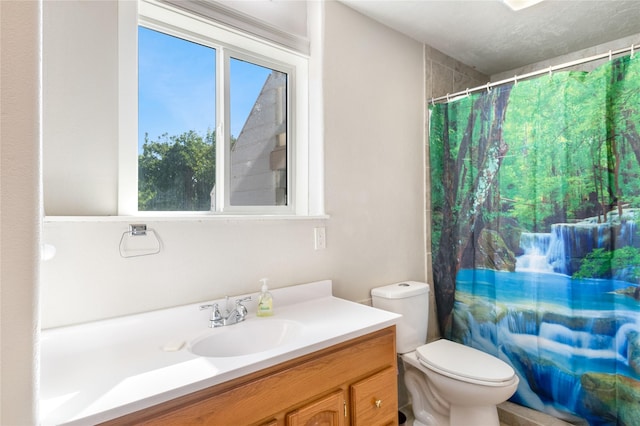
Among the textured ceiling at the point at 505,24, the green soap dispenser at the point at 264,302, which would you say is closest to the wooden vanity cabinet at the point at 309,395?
the green soap dispenser at the point at 264,302

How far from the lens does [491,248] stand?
2.07m

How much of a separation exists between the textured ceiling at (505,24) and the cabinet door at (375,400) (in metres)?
1.90

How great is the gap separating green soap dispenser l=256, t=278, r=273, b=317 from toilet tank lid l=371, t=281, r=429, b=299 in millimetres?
726

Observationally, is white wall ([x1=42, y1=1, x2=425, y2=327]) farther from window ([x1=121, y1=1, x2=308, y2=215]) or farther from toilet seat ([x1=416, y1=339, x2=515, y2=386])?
toilet seat ([x1=416, y1=339, x2=515, y2=386])

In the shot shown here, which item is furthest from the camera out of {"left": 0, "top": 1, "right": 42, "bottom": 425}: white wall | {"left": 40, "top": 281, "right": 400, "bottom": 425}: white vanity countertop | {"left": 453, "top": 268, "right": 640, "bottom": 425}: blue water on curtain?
{"left": 453, "top": 268, "right": 640, "bottom": 425}: blue water on curtain

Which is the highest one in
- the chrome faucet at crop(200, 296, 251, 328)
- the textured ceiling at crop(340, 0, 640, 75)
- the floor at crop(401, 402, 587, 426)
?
the textured ceiling at crop(340, 0, 640, 75)

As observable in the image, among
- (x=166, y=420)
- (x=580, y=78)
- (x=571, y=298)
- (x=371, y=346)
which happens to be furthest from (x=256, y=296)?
(x=580, y=78)

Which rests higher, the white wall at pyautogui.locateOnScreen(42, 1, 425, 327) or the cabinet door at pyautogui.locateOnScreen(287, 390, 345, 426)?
the white wall at pyautogui.locateOnScreen(42, 1, 425, 327)

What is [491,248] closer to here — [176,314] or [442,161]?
[442,161]

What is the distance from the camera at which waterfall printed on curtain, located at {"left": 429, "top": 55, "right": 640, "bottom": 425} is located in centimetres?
165

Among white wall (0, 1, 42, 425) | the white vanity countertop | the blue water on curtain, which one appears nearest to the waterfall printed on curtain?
the blue water on curtain

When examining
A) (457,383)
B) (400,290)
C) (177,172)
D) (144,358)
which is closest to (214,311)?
(144,358)

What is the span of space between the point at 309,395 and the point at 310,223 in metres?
0.85

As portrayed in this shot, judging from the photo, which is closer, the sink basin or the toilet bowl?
the sink basin
